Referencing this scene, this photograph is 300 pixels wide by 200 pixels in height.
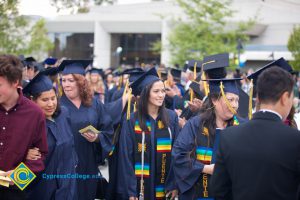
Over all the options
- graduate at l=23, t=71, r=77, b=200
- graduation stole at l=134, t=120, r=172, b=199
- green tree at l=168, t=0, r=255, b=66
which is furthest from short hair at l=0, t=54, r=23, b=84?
green tree at l=168, t=0, r=255, b=66

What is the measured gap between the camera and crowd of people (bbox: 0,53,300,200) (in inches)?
117

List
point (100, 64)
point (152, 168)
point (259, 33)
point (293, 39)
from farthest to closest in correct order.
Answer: point (100, 64), point (259, 33), point (293, 39), point (152, 168)

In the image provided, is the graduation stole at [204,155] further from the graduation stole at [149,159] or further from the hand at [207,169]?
the graduation stole at [149,159]

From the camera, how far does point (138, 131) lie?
5.46 meters

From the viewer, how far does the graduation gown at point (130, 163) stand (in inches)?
209

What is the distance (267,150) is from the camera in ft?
9.57

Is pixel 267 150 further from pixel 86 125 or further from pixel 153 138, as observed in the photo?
pixel 86 125

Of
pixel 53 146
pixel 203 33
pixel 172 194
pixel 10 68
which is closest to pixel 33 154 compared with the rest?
pixel 53 146

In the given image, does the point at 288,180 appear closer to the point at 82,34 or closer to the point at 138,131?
the point at 138,131

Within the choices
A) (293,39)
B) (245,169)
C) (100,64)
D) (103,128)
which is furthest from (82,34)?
(245,169)

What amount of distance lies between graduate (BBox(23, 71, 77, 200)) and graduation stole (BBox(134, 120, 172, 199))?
939 millimetres

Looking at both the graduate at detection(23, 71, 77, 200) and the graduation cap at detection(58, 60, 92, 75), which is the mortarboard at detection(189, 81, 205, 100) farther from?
the graduate at detection(23, 71, 77, 200)

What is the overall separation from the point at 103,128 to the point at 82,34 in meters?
41.1

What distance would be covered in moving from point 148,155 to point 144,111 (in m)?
0.53
